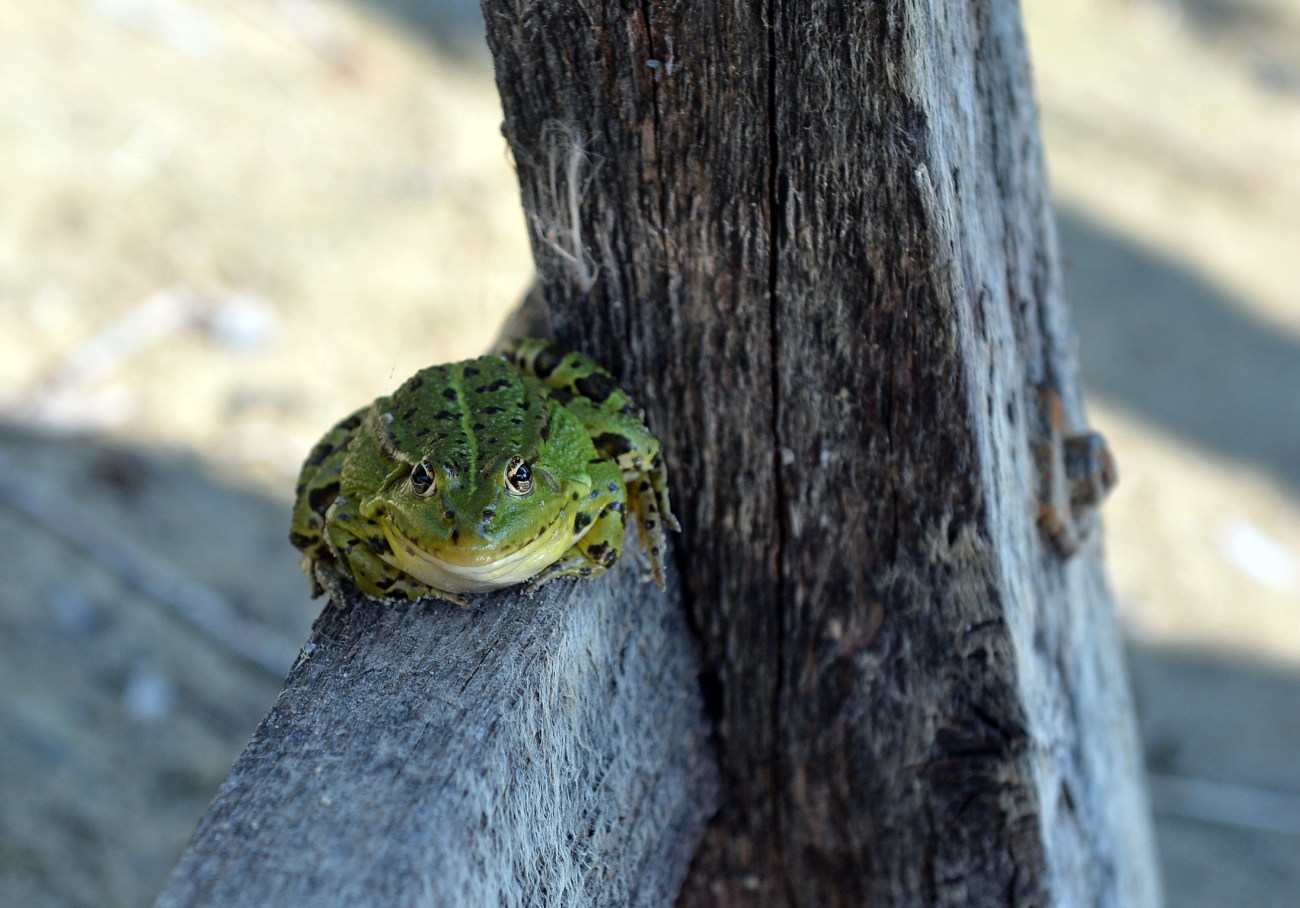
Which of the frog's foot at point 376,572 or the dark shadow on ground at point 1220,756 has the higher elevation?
the frog's foot at point 376,572

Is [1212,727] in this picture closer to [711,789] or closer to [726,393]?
[711,789]

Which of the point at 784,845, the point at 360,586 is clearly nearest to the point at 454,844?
the point at 360,586

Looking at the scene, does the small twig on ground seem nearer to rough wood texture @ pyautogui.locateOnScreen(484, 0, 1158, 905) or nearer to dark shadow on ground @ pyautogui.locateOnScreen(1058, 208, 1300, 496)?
rough wood texture @ pyautogui.locateOnScreen(484, 0, 1158, 905)

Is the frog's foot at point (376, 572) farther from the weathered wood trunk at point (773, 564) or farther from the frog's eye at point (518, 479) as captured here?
the frog's eye at point (518, 479)

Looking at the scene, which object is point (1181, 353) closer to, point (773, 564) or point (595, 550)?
point (773, 564)

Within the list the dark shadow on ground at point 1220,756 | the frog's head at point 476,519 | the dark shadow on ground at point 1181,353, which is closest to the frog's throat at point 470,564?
the frog's head at point 476,519

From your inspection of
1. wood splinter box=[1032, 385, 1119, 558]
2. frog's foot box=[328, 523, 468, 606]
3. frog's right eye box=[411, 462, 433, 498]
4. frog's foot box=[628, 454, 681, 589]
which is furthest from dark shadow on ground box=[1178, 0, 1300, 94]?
frog's foot box=[328, 523, 468, 606]
